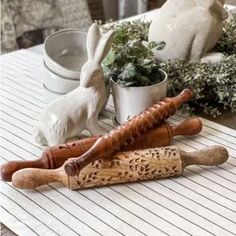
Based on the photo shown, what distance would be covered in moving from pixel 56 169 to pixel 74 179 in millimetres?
38

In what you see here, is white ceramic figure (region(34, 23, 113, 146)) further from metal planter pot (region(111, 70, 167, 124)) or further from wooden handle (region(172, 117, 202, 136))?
wooden handle (region(172, 117, 202, 136))

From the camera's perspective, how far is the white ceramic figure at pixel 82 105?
2.93 ft

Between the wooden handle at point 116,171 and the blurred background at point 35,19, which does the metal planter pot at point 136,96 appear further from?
the blurred background at point 35,19

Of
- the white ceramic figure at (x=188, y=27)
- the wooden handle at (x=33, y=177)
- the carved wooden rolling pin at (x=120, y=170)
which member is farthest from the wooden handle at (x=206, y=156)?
the white ceramic figure at (x=188, y=27)

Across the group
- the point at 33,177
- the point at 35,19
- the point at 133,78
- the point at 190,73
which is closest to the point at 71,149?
the point at 33,177

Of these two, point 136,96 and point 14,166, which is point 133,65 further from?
point 14,166

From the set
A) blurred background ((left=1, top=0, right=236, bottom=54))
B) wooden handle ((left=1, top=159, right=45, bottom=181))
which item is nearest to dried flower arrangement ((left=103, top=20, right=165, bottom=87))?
wooden handle ((left=1, top=159, right=45, bottom=181))

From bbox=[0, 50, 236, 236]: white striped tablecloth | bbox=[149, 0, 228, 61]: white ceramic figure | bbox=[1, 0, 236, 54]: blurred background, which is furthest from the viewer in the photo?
bbox=[1, 0, 236, 54]: blurred background

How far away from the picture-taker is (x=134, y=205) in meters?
0.79

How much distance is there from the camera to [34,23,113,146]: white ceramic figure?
89 cm

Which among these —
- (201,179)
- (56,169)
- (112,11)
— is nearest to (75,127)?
(56,169)

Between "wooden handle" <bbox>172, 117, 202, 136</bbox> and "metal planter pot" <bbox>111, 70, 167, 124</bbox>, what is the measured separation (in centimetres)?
7

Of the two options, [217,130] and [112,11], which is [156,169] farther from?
[112,11]

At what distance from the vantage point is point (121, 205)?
2.59 ft
